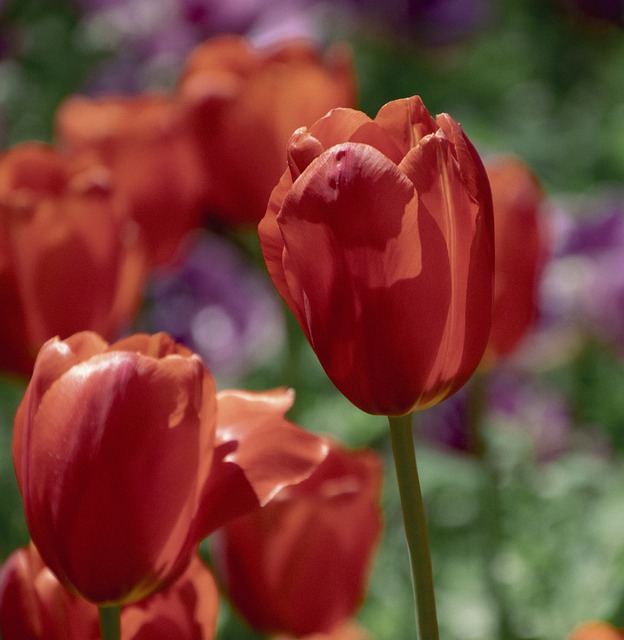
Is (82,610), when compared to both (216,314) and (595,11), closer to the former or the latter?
(216,314)

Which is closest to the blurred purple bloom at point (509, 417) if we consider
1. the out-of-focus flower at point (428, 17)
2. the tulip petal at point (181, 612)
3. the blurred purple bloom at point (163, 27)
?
the tulip petal at point (181, 612)

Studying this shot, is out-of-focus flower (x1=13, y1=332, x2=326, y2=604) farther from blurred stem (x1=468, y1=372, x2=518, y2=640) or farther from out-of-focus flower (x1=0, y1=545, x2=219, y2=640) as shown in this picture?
blurred stem (x1=468, y1=372, x2=518, y2=640)

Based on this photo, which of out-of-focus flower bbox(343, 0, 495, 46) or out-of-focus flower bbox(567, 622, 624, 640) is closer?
out-of-focus flower bbox(567, 622, 624, 640)

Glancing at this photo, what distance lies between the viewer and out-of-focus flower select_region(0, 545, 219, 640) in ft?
1.43

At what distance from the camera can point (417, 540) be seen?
1.22ft

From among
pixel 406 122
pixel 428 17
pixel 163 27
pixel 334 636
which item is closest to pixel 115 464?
pixel 406 122

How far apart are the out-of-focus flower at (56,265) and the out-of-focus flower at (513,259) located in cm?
22

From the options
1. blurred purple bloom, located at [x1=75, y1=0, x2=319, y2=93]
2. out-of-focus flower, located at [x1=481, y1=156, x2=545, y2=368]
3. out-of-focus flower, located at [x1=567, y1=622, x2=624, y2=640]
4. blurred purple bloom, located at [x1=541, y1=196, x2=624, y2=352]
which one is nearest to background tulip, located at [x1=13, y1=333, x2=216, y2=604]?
out-of-focus flower, located at [x1=567, y1=622, x2=624, y2=640]

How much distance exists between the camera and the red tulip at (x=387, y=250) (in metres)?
0.37

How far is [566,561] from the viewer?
876 mm

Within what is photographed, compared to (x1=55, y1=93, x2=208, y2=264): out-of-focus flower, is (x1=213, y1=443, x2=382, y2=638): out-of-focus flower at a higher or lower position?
lower

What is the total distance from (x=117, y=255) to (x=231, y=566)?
175mm

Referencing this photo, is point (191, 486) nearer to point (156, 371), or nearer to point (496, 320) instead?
point (156, 371)

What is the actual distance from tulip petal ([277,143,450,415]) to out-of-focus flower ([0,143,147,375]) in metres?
0.29
